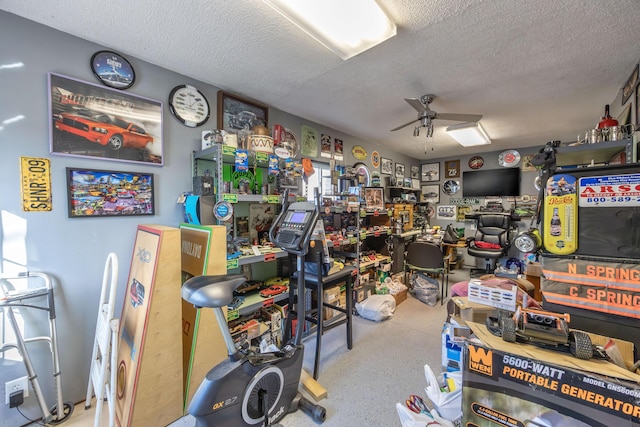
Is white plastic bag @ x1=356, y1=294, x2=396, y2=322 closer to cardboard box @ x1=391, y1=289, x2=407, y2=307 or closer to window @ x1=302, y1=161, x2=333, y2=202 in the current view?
cardboard box @ x1=391, y1=289, x2=407, y2=307

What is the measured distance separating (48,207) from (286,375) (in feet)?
6.05

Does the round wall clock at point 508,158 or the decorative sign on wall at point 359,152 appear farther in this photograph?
the round wall clock at point 508,158

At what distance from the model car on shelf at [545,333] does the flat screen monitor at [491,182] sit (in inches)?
194

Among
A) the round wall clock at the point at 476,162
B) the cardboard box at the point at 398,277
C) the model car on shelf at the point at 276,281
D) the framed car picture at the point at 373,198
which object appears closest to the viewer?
the model car on shelf at the point at 276,281

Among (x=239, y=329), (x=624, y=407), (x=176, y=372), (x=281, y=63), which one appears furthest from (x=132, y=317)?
(x=624, y=407)

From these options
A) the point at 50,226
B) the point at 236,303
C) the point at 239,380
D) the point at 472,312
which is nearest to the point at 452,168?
the point at 472,312

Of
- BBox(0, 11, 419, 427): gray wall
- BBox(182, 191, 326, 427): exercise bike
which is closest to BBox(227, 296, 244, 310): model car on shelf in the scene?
BBox(182, 191, 326, 427): exercise bike

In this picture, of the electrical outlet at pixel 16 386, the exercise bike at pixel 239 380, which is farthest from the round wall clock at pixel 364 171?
the electrical outlet at pixel 16 386

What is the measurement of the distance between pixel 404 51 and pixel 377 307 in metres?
2.63

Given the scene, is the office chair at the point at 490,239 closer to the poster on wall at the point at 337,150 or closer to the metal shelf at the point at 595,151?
the metal shelf at the point at 595,151

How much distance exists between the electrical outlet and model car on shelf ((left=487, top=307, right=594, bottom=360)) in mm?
2650

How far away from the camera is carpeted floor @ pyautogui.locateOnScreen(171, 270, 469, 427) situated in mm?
1637

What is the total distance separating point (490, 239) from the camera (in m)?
4.68

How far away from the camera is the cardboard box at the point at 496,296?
4.05 ft
